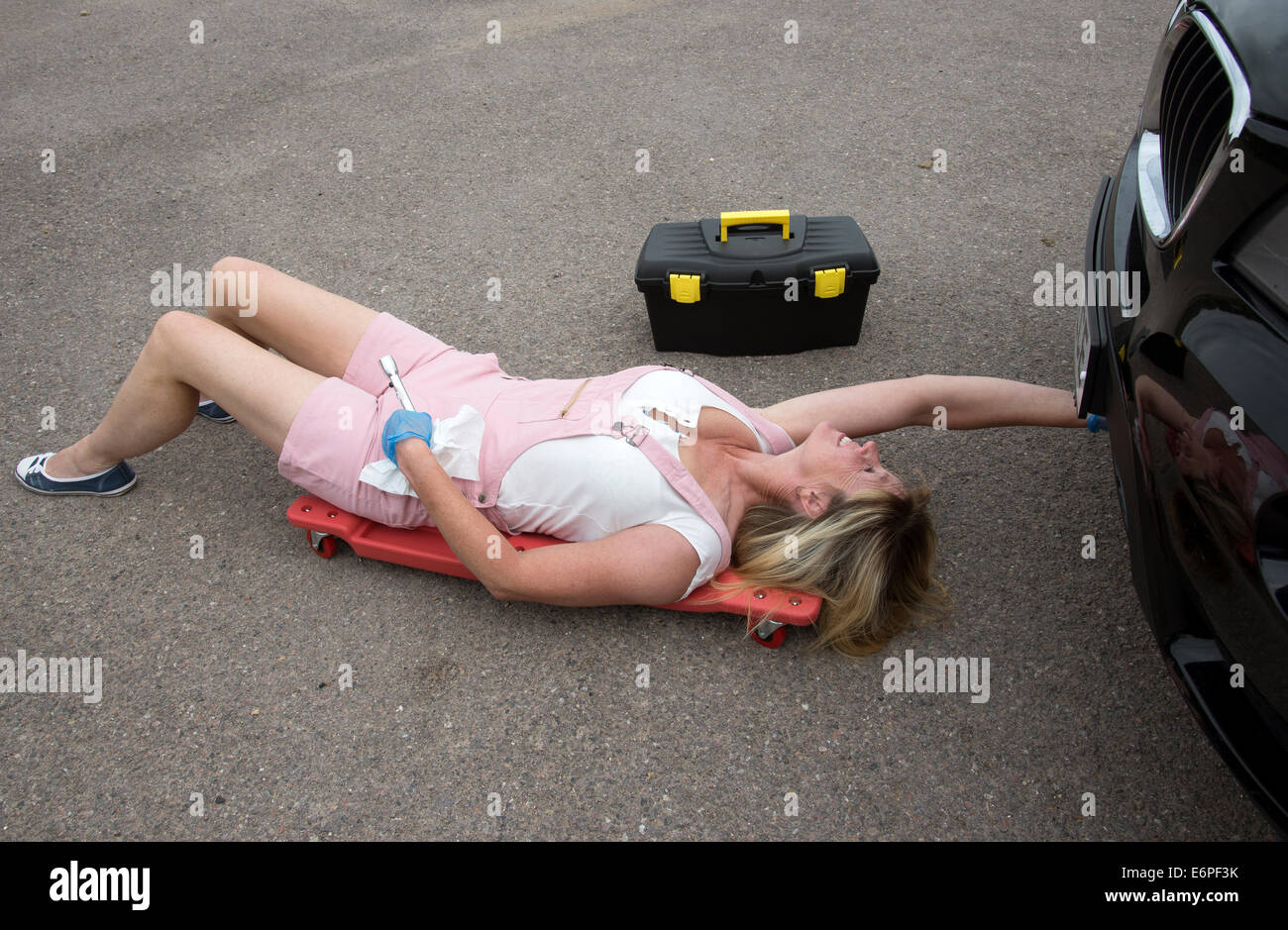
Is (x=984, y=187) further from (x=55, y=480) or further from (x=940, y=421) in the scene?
(x=55, y=480)

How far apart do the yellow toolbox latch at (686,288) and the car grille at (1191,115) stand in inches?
55.4

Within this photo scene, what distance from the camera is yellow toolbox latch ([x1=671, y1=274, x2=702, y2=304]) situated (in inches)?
118

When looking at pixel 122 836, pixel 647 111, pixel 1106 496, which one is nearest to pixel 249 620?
pixel 122 836

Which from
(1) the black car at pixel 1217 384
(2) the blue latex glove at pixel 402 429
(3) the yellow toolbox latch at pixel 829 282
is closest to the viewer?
(1) the black car at pixel 1217 384

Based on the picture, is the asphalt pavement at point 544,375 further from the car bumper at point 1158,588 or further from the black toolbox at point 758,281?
the car bumper at point 1158,588

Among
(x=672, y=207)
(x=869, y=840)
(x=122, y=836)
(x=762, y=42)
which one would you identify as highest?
(x=762, y=42)

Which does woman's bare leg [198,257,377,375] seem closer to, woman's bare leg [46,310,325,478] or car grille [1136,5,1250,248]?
woman's bare leg [46,310,325,478]

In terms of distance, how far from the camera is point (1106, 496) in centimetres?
264

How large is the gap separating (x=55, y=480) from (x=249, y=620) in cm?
88

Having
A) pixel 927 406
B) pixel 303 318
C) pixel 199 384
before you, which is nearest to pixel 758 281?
pixel 927 406

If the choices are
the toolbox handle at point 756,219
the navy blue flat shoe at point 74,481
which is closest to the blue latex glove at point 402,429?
the navy blue flat shoe at point 74,481

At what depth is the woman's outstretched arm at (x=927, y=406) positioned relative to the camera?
2418 mm

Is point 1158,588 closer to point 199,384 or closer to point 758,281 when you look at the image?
point 758,281

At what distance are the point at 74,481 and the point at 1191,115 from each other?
311 cm
